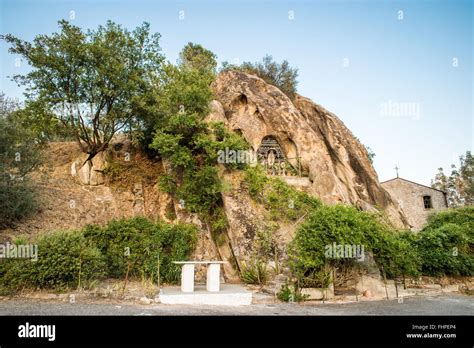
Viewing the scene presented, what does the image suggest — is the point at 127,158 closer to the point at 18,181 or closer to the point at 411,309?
the point at 18,181

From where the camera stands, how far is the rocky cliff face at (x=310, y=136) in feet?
57.5

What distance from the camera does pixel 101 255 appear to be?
1088 centimetres

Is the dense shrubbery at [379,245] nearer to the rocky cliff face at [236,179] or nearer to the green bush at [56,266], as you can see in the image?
the rocky cliff face at [236,179]

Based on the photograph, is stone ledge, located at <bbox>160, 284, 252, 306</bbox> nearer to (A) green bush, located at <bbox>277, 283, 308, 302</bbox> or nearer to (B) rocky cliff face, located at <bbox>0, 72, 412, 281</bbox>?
(A) green bush, located at <bbox>277, 283, 308, 302</bbox>

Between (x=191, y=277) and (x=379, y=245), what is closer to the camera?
(x=191, y=277)

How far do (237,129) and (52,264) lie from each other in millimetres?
11705

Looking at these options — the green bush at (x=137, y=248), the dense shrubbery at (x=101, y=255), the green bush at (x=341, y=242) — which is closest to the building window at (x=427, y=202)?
the green bush at (x=341, y=242)

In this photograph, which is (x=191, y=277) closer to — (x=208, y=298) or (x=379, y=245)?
(x=208, y=298)

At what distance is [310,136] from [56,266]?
1452cm

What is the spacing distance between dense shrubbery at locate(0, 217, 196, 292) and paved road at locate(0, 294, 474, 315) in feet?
3.06

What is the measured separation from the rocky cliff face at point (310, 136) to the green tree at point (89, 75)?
4802mm

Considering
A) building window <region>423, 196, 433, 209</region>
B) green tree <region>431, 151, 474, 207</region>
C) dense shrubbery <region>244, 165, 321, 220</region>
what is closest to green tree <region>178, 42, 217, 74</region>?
dense shrubbery <region>244, 165, 321, 220</region>

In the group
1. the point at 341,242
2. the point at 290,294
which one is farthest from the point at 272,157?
the point at 290,294
